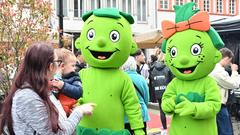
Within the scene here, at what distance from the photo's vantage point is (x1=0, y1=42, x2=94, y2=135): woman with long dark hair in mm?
3146

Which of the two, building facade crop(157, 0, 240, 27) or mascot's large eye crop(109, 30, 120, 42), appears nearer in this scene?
mascot's large eye crop(109, 30, 120, 42)

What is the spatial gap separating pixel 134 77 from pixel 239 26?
5.03 metres

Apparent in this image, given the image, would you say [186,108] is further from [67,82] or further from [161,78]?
[161,78]

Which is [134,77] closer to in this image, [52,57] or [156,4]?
[52,57]

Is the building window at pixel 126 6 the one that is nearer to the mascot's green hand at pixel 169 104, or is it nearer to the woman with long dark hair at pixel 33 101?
the mascot's green hand at pixel 169 104

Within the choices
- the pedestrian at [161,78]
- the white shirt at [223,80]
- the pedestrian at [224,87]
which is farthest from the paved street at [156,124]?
the white shirt at [223,80]

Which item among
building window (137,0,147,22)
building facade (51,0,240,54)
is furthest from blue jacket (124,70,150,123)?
building window (137,0,147,22)

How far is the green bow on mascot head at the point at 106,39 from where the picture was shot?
15.5 feet

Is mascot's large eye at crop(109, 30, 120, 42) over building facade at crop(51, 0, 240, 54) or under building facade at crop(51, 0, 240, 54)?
under

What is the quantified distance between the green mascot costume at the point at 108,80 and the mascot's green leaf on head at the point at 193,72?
0.47 m

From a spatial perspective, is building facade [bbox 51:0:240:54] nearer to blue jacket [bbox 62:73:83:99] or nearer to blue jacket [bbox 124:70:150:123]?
blue jacket [bbox 124:70:150:123]

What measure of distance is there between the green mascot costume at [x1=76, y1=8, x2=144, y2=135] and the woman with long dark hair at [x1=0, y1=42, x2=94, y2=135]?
4.49 ft

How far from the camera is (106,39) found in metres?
4.71

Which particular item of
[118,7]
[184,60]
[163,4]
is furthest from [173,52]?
[163,4]
